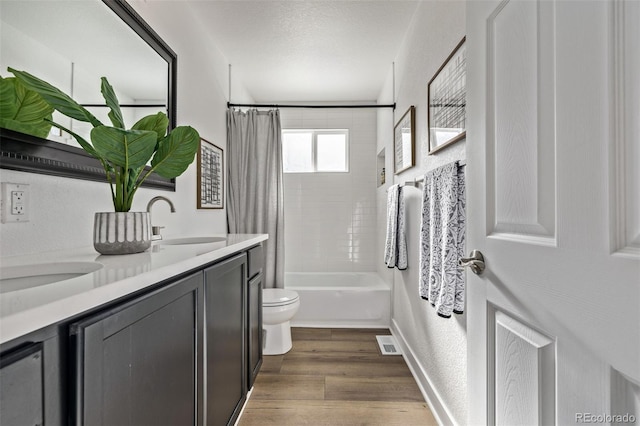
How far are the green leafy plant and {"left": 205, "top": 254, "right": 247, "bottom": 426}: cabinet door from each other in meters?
0.42

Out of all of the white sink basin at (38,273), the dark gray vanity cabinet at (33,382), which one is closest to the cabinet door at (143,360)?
the dark gray vanity cabinet at (33,382)

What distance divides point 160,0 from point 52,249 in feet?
4.87

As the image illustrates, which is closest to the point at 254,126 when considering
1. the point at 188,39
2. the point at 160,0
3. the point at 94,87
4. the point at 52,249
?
the point at 188,39

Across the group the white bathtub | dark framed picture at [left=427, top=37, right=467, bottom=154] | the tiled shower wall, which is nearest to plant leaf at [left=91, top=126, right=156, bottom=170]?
dark framed picture at [left=427, top=37, right=467, bottom=154]

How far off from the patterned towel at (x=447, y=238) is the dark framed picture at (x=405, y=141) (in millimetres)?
636

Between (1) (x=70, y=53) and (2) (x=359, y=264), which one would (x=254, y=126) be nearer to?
(1) (x=70, y=53)

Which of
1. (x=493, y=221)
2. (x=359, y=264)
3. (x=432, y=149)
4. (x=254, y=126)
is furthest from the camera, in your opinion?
(x=359, y=264)

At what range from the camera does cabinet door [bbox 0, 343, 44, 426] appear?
396mm

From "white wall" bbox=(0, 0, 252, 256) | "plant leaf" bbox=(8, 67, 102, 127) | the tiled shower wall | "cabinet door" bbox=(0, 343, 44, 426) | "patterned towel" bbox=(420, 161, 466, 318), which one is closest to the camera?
"cabinet door" bbox=(0, 343, 44, 426)

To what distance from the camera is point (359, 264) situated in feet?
11.9

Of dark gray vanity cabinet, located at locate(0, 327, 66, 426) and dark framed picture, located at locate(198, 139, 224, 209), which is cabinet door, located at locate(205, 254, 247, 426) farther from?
dark framed picture, located at locate(198, 139, 224, 209)

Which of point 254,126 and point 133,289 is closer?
point 133,289

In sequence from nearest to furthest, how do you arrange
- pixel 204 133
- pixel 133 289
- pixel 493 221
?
1. pixel 133 289
2. pixel 493 221
3. pixel 204 133

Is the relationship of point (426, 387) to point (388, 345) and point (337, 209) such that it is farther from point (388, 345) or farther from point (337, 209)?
point (337, 209)
